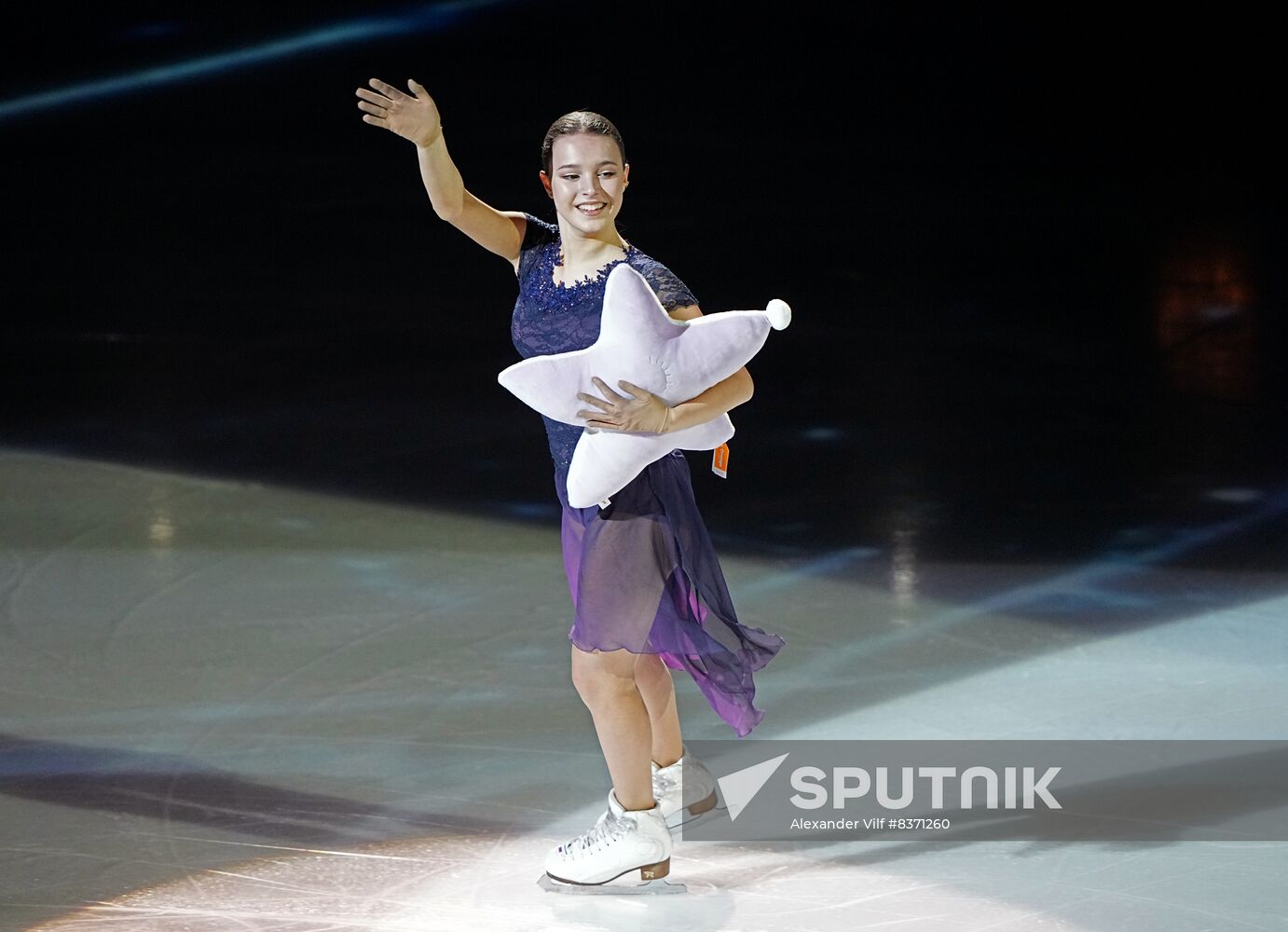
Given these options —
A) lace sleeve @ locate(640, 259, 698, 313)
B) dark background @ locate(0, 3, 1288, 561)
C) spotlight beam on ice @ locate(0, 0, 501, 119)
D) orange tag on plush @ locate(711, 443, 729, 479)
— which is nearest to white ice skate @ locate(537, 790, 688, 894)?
orange tag on plush @ locate(711, 443, 729, 479)

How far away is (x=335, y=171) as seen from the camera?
9977 millimetres

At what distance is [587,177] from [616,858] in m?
1.14

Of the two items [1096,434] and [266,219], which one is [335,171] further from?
[1096,434]

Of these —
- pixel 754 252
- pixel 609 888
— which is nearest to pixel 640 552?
pixel 609 888

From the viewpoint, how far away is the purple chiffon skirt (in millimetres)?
2777

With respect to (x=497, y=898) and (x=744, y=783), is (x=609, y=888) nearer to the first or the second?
(x=497, y=898)

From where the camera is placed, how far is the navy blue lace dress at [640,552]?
277 centimetres

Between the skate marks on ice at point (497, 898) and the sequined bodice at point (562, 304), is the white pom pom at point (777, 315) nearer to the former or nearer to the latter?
the sequined bodice at point (562, 304)

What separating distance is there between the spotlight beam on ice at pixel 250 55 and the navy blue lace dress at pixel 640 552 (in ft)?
28.4

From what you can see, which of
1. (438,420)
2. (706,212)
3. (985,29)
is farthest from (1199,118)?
(438,420)

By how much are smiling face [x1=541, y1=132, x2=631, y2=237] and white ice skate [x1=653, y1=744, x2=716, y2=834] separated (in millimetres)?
1046

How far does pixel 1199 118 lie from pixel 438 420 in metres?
7.17

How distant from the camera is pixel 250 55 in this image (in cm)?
1124

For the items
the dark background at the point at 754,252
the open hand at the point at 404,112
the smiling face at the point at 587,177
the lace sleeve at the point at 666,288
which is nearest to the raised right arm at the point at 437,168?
the open hand at the point at 404,112
